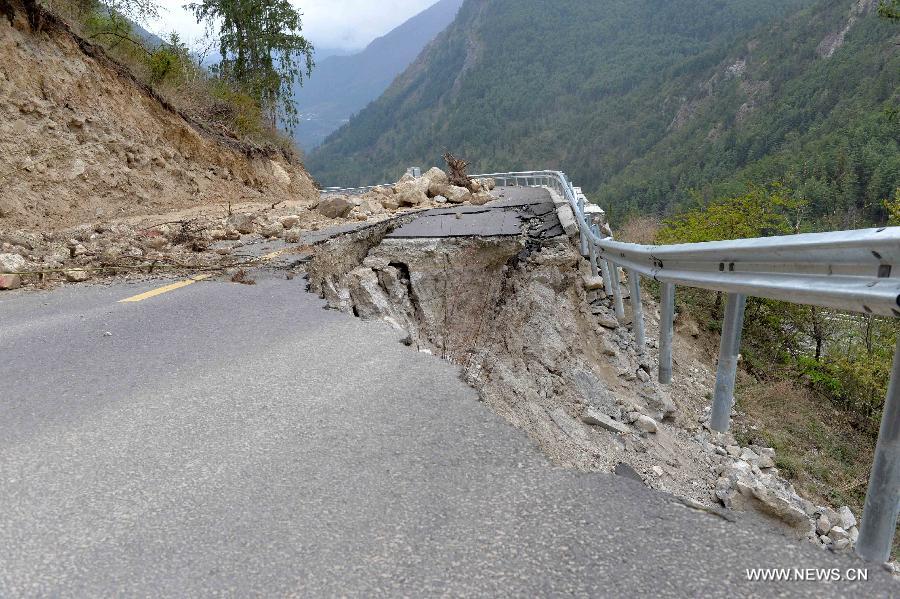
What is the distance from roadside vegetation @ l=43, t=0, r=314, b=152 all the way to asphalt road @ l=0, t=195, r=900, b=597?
45.0 ft

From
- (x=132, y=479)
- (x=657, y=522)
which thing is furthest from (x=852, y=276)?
(x=132, y=479)

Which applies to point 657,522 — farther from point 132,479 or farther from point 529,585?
point 132,479

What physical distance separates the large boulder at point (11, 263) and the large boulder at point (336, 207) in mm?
6578

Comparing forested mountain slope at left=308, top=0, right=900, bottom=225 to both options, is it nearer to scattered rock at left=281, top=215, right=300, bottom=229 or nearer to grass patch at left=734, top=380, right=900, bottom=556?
grass patch at left=734, top=380, right=900, bottom=556

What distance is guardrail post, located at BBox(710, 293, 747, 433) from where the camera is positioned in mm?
3186

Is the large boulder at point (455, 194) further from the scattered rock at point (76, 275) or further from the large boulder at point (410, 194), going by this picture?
the scattered rock at point (76, 275)

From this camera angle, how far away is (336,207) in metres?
13.6

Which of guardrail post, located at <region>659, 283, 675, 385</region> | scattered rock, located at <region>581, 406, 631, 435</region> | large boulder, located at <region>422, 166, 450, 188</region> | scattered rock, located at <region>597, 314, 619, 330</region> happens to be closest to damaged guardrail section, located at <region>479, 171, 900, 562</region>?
guardrail post, located at <region>659, 283, 675, 385</region>

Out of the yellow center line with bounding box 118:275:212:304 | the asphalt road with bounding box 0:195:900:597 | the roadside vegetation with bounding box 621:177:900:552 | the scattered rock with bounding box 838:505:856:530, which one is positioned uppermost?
the yellow center line with bounding box 118:275:212:304

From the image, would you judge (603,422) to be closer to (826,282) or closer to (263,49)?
(826,282)

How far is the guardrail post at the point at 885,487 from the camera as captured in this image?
79.5 inches

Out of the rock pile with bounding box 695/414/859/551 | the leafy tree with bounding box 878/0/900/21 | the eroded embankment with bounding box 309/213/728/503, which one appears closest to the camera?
the rock pile with bounding box 695/414/859/551

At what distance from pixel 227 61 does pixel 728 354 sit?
29945 millimetres

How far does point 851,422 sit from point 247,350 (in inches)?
498
